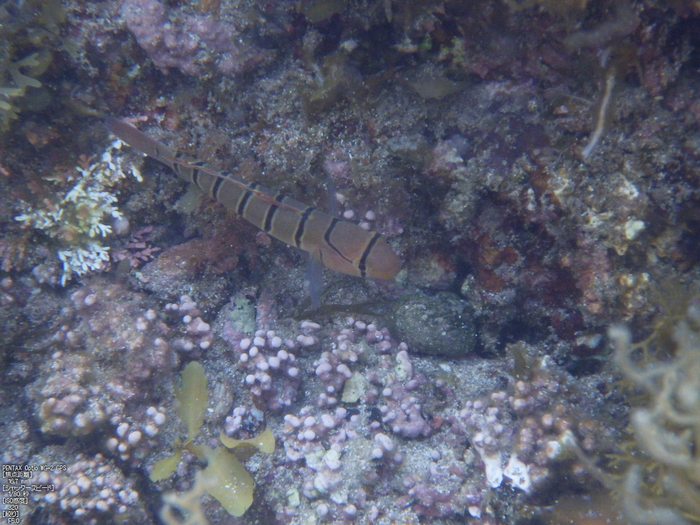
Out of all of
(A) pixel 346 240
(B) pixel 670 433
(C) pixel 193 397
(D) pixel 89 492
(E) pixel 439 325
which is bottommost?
(D) pixel 89 492

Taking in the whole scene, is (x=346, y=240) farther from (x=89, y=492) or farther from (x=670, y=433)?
(x=89, y=492)

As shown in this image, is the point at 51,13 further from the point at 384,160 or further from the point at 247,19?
the point at 384,160

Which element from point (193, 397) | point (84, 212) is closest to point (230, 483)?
point (193, 397)

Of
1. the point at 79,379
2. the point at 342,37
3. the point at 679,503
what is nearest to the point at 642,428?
the point at 679,503

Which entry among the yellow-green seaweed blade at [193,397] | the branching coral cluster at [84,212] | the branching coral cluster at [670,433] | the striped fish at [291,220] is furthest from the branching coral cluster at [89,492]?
the branching coral cluster at [670,433]

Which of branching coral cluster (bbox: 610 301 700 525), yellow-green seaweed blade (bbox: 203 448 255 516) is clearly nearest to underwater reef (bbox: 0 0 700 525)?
yellow-green seaweed blade (bbox: 203 448 255 516)
